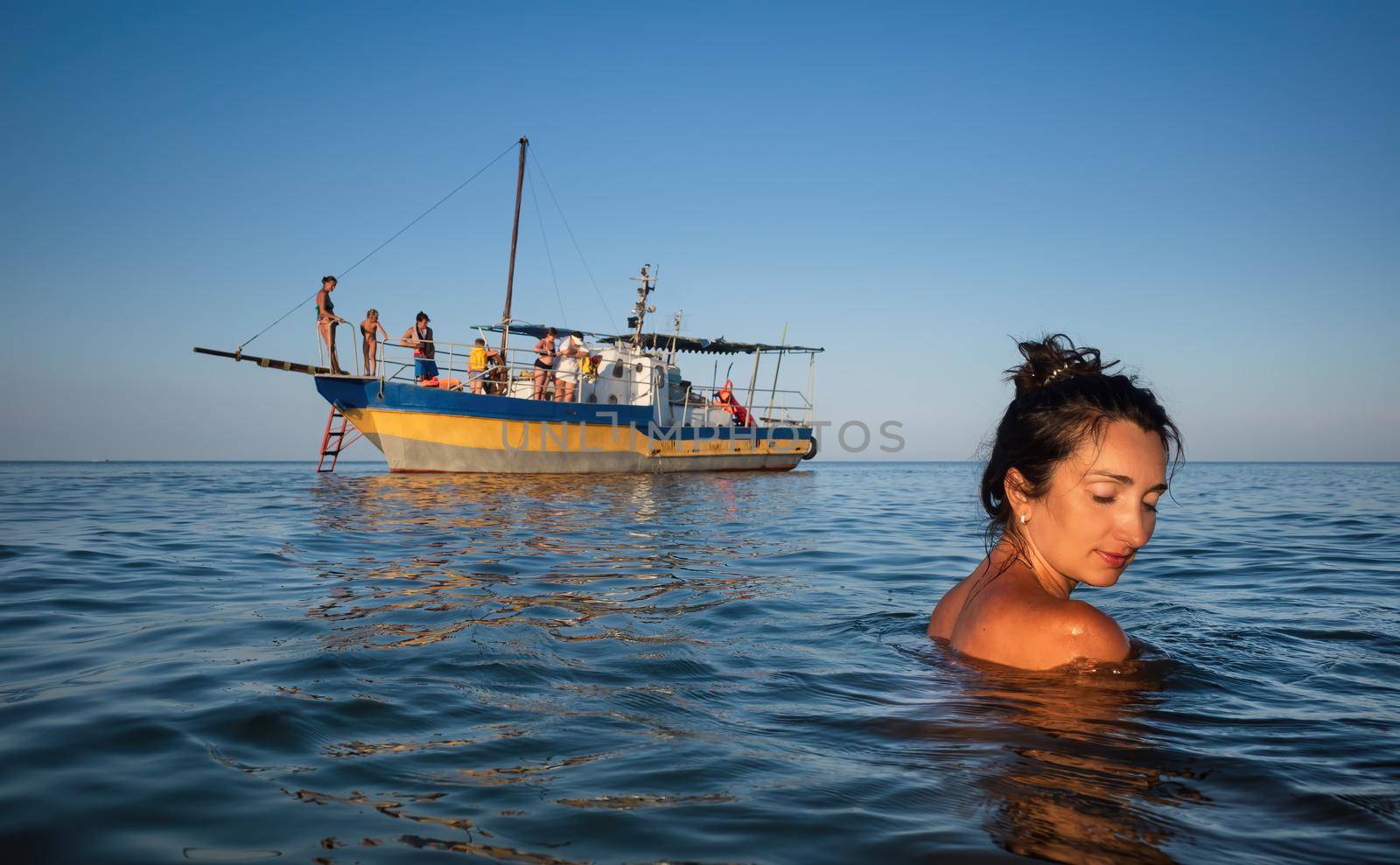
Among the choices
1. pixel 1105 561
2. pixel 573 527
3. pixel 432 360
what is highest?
pixel 432 360

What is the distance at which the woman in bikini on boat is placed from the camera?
74.5 ft

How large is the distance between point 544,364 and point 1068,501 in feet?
68.9

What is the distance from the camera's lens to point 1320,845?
5.68 feet

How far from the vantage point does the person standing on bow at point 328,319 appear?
1759 centimetres

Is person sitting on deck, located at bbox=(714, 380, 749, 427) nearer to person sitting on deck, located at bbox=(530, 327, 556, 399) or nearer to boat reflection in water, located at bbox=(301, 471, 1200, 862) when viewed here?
person sitting on deck, located at bbox=(530, 327, 556, 399)

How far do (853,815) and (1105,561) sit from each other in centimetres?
133

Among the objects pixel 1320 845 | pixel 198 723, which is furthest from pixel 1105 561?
pixel 198 723

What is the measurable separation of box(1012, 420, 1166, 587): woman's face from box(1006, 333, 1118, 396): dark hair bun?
36cm

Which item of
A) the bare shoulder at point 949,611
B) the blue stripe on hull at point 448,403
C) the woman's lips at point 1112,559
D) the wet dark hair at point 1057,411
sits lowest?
the bare shoulder at point 949,611

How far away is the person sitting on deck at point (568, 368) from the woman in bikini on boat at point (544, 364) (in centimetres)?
24

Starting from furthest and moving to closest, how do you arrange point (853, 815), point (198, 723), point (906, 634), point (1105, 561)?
point (906, 634)
point (1105, 561)
point (198, 723)
point (853, 815)

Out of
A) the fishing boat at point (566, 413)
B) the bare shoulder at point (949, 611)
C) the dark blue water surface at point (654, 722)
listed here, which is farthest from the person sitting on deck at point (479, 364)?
the bare shoulder at point (949, 611)

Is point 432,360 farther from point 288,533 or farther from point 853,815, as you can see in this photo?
point 853,815

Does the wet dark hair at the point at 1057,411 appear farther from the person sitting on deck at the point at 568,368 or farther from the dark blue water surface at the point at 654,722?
the person sitting on deck at the point at 568,368
